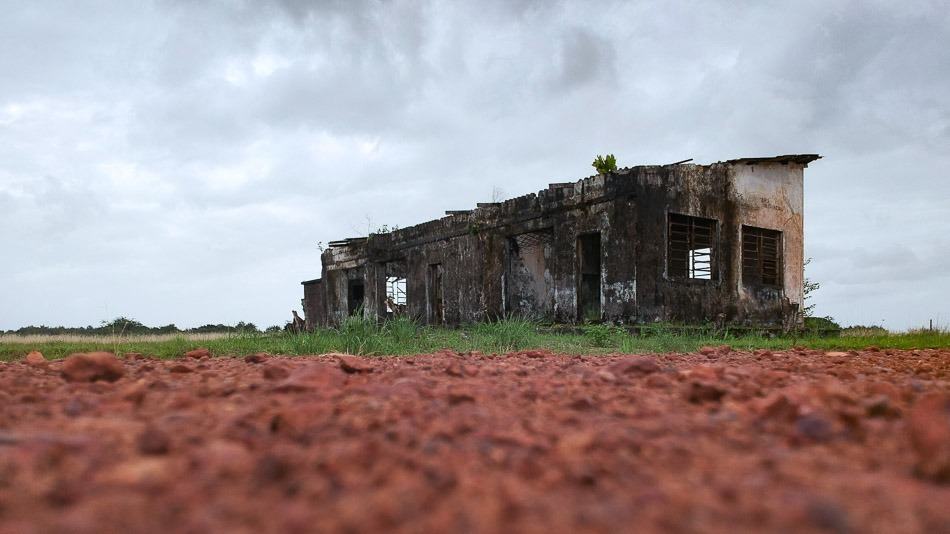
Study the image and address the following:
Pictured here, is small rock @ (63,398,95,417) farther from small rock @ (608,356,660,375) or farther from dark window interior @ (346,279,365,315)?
dark window interior @ (346,279,365,315)

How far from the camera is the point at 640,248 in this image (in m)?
12.0

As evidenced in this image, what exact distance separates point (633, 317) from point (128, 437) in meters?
11.1

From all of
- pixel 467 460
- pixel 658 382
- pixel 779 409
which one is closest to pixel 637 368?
pixel 658 382

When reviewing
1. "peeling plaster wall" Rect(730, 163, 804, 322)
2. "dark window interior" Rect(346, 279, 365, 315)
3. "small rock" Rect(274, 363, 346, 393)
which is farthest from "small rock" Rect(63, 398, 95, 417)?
"dark window interior" Rect(346, 279, 365, 315)

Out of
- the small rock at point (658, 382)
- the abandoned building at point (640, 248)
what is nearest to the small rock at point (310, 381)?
the small rock at point (658, 382)

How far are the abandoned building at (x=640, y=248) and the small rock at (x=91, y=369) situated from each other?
27.2ft

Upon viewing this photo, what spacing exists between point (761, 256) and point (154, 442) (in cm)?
1371

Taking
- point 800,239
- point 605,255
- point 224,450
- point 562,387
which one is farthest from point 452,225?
point 224,450

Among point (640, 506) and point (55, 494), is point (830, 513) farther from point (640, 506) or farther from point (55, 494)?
point (55, 494)

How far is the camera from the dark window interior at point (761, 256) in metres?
13.3

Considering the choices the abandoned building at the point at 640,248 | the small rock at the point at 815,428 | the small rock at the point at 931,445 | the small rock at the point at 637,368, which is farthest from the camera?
the abandoned building at the point at 640,248

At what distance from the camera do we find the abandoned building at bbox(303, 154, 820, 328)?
12.0 metres

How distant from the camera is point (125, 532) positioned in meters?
1.00

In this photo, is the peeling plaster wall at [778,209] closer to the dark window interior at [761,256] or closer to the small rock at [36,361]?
the dark window interior at [761,256]
